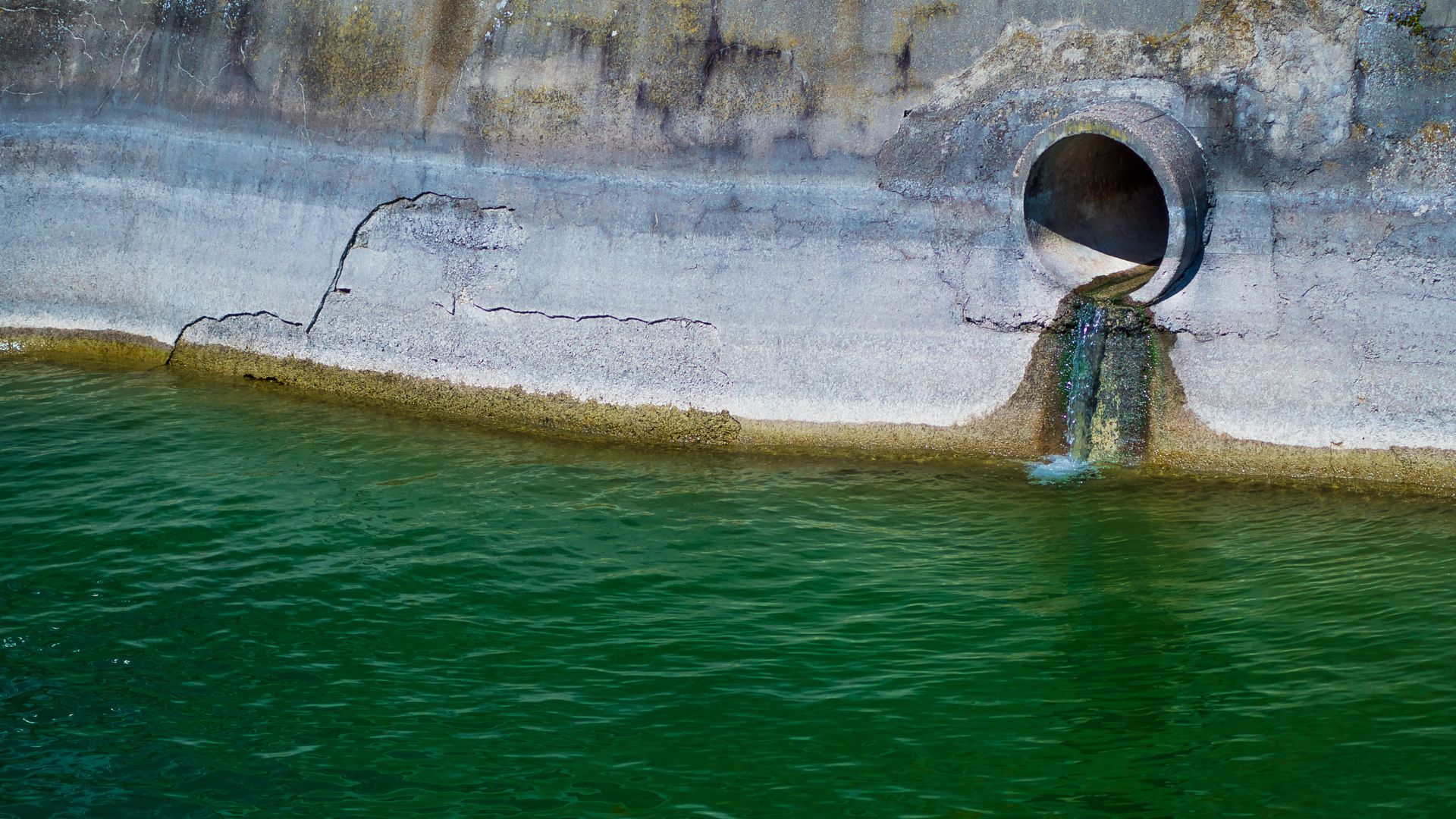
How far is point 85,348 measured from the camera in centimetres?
927

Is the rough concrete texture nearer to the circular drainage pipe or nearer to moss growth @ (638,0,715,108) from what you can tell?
moss growth @ (638,0,715,108)

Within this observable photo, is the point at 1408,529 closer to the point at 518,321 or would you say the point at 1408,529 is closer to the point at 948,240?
the point at 948,240

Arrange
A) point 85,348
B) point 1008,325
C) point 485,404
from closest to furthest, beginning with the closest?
point 1008,325, point 485,404, point 85,348

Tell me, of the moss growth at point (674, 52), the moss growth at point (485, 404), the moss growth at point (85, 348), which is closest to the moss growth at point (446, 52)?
the moss growth at point (674, 52)

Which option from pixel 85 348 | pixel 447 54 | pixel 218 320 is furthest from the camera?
pixel 85 348

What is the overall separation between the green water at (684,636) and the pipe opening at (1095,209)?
52.6 inches

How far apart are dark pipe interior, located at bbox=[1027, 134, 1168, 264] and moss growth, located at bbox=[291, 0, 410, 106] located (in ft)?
13.0

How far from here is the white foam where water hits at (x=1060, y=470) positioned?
7.51m

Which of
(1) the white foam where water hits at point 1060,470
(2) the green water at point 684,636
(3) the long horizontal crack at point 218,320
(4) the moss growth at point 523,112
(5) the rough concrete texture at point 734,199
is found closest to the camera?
(2) the green water at point 684,636

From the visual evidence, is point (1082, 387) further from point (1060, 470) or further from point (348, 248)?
point (348, 248)

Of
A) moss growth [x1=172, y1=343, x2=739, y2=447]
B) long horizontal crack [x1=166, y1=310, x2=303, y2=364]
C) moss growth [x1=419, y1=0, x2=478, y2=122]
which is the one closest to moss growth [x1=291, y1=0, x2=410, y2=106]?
moss growth [x1=419, y1=0, x2=478, y2=122]

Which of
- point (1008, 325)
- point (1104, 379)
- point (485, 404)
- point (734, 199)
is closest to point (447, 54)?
point (734, 199)

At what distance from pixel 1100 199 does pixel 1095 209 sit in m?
0.08

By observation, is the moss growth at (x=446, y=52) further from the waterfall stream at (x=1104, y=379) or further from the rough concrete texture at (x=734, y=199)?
the waterfall stream at (x=1104, y=379)
